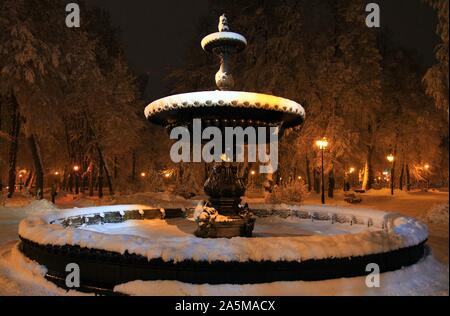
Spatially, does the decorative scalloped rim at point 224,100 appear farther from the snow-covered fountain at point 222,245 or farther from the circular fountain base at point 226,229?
the circular fountain base at point 226,229

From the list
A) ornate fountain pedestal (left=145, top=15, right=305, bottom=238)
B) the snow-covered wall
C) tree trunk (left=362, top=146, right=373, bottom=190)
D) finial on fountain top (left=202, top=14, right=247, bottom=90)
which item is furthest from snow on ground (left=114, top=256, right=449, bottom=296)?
tree trunk (left=362, top=146, right=373, bottom=190)

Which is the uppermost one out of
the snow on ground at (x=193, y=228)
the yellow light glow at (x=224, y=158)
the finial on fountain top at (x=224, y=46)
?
the finial on fountain top at (x=224, y=46)

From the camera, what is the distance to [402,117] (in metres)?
38.8

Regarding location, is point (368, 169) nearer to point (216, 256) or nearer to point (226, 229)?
point (226, 229)

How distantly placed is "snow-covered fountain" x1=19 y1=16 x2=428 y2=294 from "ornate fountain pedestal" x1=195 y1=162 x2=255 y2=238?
22 millimetres

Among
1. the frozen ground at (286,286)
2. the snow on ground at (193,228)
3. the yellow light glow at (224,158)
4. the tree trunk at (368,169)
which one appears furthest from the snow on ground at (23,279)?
the tree trunk at (368,169)

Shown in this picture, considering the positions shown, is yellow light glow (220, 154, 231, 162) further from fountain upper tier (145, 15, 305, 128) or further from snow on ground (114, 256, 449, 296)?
snow on ground (114, 256, 449, 296)

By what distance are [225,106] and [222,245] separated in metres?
2.79

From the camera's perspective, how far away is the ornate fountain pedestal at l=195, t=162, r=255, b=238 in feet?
29.3

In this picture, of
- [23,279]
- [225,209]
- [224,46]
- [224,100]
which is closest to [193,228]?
[225,209]

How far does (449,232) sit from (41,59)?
22108 mm

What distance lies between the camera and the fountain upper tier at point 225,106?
758 cm

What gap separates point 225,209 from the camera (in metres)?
9.20
